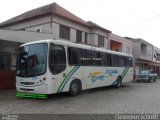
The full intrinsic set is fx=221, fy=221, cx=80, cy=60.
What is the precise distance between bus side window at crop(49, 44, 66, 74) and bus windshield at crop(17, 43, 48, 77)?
32 cm

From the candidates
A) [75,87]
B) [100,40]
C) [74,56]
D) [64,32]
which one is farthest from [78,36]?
[75,87]

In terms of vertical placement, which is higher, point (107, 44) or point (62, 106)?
Result: point (107, 44)

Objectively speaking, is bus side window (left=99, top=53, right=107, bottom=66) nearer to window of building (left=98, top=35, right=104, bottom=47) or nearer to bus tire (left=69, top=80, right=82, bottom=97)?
bus tire (left=69, top=80, right=82, bottom=97)

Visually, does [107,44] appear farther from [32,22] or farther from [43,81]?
[43,81]

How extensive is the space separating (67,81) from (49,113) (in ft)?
12.6

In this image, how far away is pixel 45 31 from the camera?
20.9m

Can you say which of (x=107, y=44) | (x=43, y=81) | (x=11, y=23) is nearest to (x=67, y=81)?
(x=43, y=81)

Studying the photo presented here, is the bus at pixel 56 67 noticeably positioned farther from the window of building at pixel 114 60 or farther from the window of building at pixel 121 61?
the window of building at pixel 121 61

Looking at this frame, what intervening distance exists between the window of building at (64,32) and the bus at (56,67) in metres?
7.46

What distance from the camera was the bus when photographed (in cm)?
1054

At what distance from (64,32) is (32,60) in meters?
11.6

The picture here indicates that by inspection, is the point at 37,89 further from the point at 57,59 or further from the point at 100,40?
the point at 100,40

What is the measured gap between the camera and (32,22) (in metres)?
22.4

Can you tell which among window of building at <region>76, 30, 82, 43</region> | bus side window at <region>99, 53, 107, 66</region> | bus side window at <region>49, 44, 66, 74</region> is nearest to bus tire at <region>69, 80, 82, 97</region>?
bus side window at <region>49, 44, 66, 74</region>
